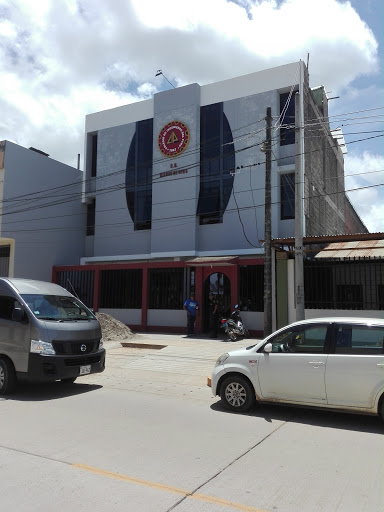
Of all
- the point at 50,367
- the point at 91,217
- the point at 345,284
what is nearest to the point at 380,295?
the point at 345,284

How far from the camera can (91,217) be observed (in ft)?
97.3

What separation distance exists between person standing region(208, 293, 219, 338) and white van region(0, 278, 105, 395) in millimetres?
9234

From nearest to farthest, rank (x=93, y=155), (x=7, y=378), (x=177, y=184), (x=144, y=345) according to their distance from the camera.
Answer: (x=7, y=378)
(x=144, y=345)
(x=177, y=184)
(x=93, y=155)

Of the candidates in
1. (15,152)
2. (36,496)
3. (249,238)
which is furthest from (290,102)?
(36,496)

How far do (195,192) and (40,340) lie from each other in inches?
689

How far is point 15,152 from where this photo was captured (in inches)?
1000

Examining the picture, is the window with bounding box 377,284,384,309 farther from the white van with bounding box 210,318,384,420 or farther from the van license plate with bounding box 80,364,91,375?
the van license plate with bounding box 80,364,91,375

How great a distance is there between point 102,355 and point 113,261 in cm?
1877

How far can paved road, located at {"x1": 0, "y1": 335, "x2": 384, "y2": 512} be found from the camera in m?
3.75

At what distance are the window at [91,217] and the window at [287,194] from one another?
13.3 meters

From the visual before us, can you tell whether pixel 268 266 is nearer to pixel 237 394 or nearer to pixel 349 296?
pixel 349 296

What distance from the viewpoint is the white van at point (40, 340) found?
768 cm

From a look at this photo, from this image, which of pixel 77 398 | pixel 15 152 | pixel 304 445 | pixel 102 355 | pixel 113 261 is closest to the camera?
pixel 304 445

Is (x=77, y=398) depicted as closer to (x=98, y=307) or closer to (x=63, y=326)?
(x=63, y=326)
